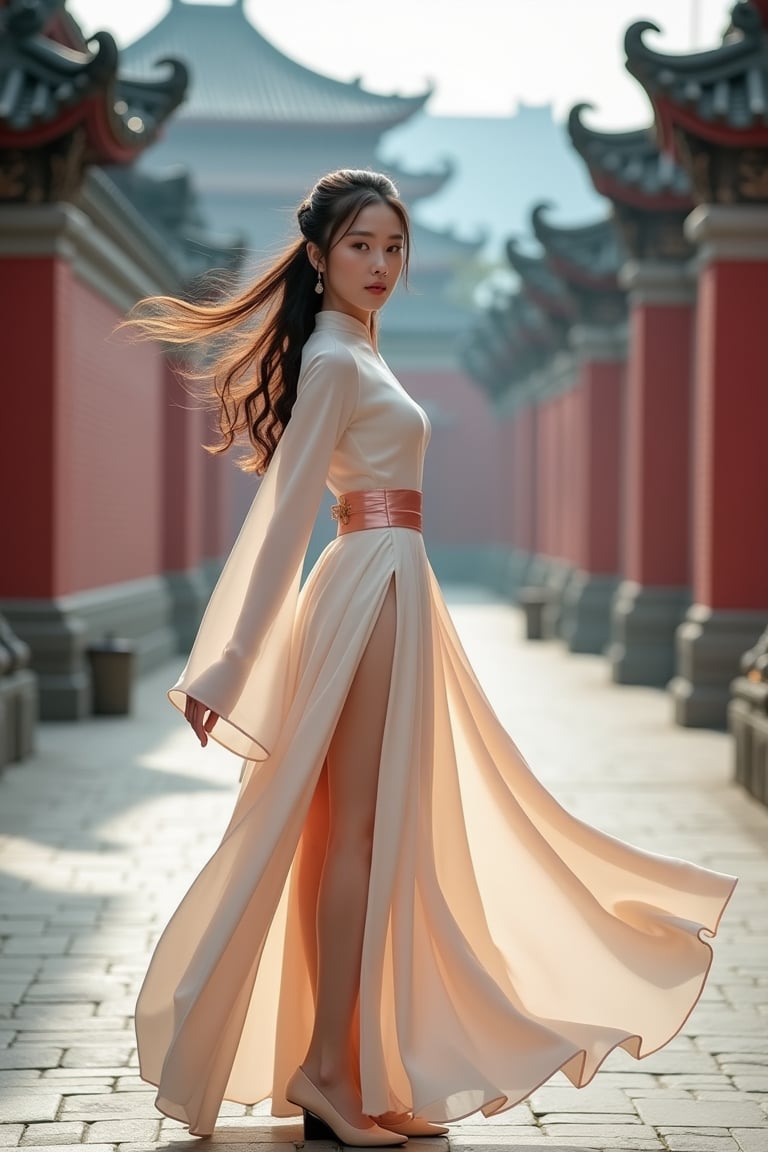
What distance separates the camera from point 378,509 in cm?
334

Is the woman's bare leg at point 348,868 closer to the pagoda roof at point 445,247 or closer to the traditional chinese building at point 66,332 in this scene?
the traditional chinese building at point 66,332

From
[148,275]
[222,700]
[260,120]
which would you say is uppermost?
[260,120]

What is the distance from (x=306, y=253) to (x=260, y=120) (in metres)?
31.3

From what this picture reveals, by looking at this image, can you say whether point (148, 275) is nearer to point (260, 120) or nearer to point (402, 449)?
point (402, 449)

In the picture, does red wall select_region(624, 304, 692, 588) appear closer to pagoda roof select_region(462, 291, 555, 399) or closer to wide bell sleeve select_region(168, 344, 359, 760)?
pagoda roof select_region(462, 291, 555, 399)

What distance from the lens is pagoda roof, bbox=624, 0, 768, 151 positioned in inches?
405

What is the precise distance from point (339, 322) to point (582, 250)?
45.3 feet

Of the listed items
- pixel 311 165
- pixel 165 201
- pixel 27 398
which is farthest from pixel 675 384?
pixel 311 165

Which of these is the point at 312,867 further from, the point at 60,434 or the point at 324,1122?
the point at 60,434

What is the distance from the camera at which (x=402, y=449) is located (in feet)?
11.0

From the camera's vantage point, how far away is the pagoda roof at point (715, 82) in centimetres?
1029

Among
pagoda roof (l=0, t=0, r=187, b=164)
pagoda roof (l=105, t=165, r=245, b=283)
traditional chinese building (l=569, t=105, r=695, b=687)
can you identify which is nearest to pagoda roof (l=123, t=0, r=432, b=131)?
pagoda roof (l=105, t=165, r=245, b=283)

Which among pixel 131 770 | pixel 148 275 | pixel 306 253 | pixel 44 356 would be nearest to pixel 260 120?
pixel 148 275

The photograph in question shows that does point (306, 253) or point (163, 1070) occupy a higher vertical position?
point (306, 253)
